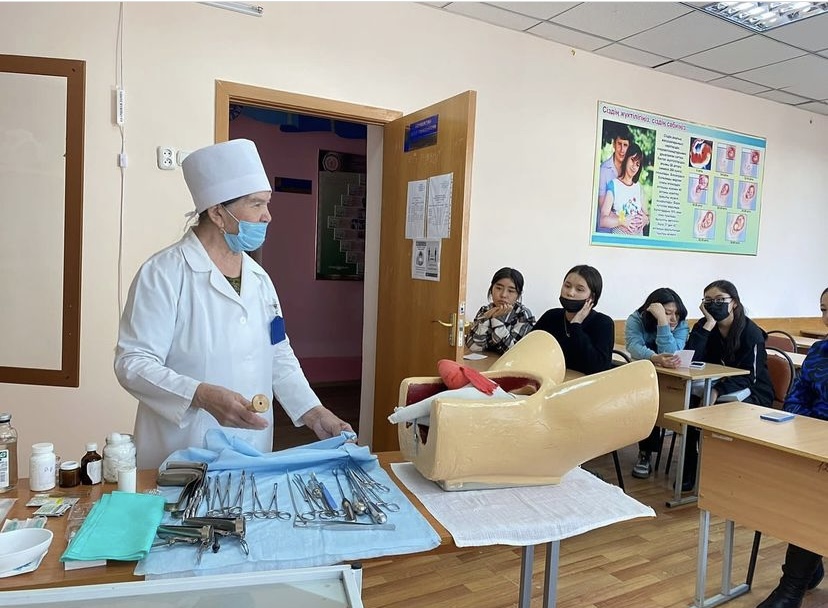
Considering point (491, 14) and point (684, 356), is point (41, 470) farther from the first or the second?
point (491, 14)

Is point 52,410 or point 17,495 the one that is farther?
point 52,410

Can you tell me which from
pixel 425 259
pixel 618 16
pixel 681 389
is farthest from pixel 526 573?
pixel 618 16

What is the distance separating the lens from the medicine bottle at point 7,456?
1256 mm

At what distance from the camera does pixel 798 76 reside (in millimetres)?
4527

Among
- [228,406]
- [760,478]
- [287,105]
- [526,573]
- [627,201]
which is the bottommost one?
[526,573]

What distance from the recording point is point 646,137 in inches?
177

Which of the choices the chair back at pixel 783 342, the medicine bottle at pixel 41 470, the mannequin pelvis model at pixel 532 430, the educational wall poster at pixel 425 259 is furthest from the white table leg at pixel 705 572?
the chair back at pixel 783 342

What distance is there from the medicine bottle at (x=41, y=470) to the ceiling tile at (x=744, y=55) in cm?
429

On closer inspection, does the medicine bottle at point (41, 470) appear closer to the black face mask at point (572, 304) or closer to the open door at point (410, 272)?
the open door at point (410, 272)

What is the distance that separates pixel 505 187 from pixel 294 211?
→ 2274 mm

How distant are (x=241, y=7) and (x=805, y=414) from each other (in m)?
3.11

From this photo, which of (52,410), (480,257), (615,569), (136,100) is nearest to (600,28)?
(480,257)

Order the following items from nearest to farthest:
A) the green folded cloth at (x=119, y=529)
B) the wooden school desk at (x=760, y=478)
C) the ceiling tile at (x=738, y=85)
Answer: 1. the green folded cloth at (x=119, y=529)
2. the wooden school desk at (x=760, y=478)
3. the ceiling tile at (x=738, y=85)

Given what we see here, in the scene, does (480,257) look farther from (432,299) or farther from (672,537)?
(672,537)
